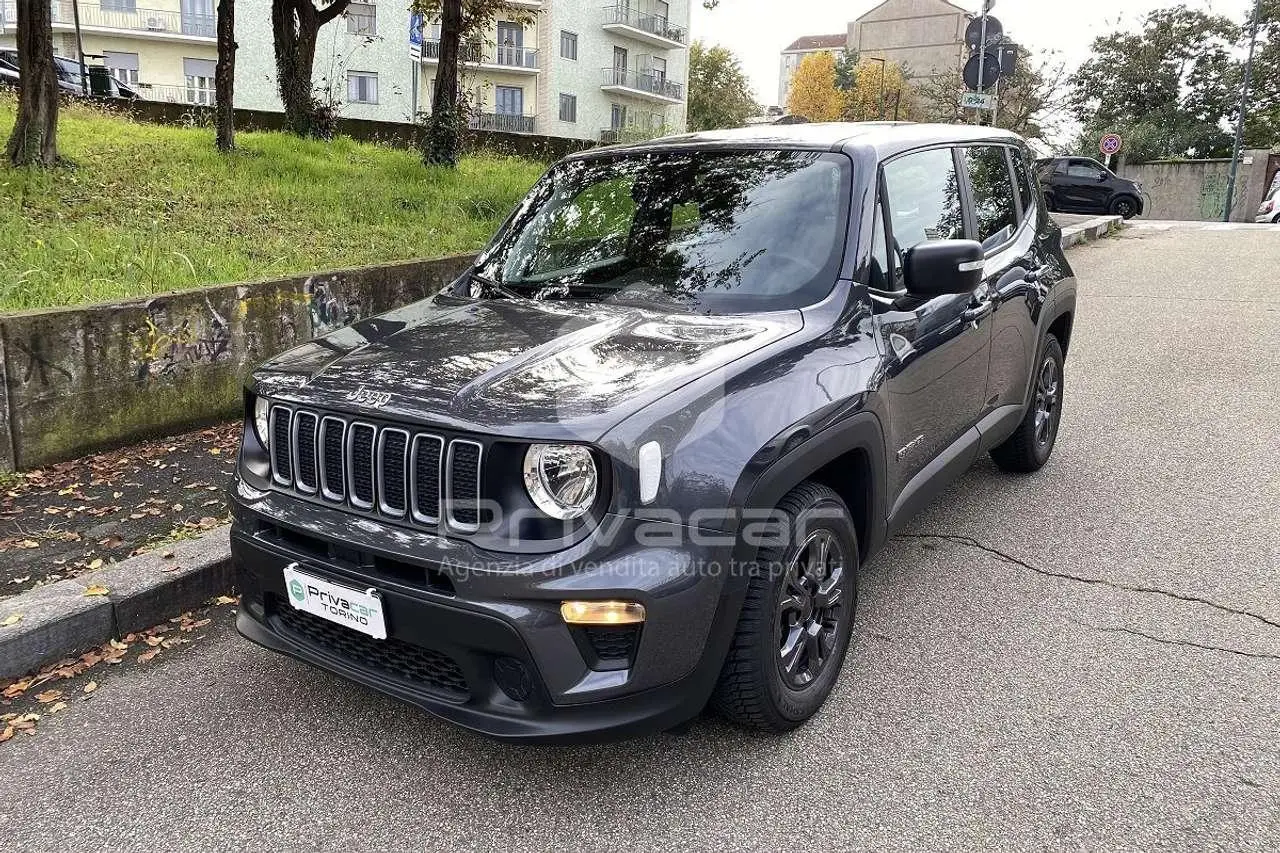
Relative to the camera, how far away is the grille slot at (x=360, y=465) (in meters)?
2.54

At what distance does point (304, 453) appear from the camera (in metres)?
2.70

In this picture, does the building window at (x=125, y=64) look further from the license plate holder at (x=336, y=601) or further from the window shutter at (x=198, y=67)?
the license plate holder at (x=336, y=601)

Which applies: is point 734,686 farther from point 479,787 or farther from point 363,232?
point 363,232

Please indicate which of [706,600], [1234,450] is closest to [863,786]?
[706,600]

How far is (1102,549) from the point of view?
4.20 meters

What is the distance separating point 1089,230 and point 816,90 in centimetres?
5462

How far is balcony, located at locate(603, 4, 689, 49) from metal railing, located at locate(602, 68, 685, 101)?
1.79 metres

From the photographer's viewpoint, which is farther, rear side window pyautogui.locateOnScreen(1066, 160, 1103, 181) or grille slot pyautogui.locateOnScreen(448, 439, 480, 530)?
rear side window pyautogui.locateOnScreen(1066, 160, 1103, 181)

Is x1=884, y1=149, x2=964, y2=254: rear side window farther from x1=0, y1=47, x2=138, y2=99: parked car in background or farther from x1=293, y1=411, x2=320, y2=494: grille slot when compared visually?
x1=0, y1=47, x2=138, y2=99: parked car in background

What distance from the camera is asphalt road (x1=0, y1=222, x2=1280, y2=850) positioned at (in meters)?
2.49

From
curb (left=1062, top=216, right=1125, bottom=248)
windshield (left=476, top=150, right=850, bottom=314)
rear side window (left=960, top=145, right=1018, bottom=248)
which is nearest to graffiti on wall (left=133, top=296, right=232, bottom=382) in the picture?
windshield (left=476, top=150, right=850, bottom=314)

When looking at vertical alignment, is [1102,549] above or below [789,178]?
below

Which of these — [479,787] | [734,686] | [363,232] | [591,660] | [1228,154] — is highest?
[1228,154]

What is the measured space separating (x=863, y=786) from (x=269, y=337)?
4392 mm
